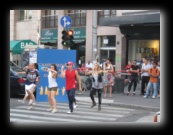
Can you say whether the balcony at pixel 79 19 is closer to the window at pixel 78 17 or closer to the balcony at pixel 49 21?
the window at pixel 78 17

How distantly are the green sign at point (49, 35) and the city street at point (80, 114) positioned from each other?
17.7m

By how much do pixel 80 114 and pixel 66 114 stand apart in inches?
18.0

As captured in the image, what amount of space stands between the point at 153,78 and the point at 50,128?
9381mm

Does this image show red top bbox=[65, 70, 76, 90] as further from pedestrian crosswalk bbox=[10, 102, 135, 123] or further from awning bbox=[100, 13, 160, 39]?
awning bbox=[100, 13, 160, 39]

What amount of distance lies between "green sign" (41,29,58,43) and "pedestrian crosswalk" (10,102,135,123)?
17851 millimetres

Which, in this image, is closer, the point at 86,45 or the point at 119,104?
the point at 119,104

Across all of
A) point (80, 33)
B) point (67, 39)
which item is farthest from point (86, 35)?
point (67, 39)

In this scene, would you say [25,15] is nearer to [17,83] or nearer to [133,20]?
[133,20]

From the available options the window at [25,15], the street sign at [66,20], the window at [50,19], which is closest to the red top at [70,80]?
the street sign at [66,20]

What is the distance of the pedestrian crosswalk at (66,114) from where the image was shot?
1129cm
